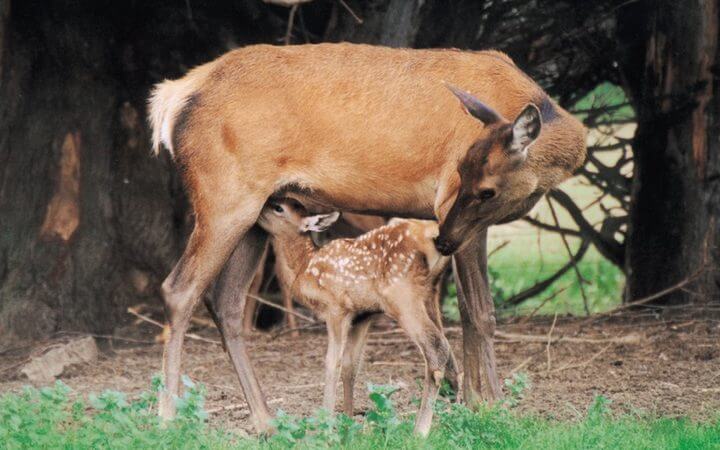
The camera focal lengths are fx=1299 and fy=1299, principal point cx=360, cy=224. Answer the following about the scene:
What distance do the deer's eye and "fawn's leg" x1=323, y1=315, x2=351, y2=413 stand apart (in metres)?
0.96

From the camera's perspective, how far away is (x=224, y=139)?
7.29 m

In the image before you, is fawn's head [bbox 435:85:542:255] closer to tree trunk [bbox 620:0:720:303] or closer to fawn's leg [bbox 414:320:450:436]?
fawn's leg [bbox 414:320:450:436]

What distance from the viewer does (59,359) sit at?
349 inches

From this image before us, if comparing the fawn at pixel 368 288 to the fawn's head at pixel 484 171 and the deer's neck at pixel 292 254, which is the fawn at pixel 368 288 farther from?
the fawn's head at pixel 484 171

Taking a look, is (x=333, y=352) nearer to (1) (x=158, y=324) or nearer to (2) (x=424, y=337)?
(2) (x=424, y=337)

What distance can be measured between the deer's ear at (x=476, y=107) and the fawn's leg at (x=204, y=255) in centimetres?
129

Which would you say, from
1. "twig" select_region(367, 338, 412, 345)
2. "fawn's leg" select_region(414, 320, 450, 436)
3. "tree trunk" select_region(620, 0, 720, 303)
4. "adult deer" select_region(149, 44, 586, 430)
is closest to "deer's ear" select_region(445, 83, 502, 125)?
"adult deer" select_region(149, 44, 586, 430)

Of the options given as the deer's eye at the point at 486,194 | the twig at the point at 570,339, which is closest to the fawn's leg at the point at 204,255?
the deer's eye at the point at 486,194

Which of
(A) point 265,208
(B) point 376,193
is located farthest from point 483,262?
(A) point 265,208

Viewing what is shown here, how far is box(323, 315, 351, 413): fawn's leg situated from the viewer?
22.1ft

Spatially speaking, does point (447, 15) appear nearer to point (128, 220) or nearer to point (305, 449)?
point (128, 220)

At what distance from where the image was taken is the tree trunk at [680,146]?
32.7ft

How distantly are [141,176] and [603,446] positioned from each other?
5516 millimetres

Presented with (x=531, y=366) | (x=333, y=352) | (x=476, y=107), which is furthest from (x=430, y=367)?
(x=531, y=366)
